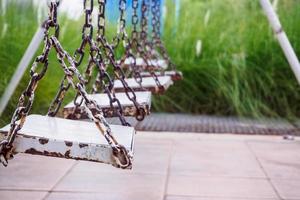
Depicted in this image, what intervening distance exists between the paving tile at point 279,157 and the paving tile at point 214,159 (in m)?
0.06

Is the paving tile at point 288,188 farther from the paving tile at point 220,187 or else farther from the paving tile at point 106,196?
the paving tile at point 106,196

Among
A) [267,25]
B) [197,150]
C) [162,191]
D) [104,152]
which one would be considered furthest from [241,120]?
[104,152]

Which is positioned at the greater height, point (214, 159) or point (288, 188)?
point (288, 188)

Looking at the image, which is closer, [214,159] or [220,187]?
[220,187]

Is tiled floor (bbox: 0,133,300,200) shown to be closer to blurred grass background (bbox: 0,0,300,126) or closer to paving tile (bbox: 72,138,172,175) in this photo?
paving tile (bbox: 72,138,172,175)

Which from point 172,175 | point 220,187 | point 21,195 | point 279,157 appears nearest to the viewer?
point 21,195

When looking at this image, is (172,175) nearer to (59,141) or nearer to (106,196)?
(106,196)

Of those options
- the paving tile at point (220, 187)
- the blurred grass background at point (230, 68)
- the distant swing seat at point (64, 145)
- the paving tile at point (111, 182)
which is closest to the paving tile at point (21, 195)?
the paving tile at point (111, 182)

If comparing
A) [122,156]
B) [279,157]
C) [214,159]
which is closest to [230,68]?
[279,157]

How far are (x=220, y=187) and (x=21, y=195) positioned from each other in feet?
3.24

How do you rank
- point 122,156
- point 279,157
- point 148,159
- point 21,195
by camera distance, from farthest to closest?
point 279,157 → point 148,159 → point 21,195 → point 122,156

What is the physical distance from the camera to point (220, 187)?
3.21m

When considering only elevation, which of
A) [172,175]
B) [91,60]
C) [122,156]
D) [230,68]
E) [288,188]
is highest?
[91,60]

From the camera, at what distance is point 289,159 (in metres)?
4.06
